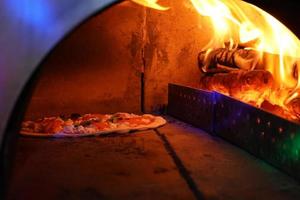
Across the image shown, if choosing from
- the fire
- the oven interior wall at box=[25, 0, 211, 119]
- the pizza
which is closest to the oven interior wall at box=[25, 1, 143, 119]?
the oven interior wall at box=[25, 0, 211, 119]

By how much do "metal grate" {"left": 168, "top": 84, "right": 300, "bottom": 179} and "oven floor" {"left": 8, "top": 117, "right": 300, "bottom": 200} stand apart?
0.07m

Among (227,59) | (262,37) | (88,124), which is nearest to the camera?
(88,124)

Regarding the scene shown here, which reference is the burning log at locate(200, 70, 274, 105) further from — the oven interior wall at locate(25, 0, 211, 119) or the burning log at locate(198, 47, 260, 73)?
the oven interior wall at locate(25, 0, 211, 119)

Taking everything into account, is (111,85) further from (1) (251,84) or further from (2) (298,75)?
(2) (298,75)

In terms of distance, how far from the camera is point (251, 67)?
10.7 ft

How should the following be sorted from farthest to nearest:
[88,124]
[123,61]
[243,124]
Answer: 1. [123,61]
2. [88,124]
3. [243,124]

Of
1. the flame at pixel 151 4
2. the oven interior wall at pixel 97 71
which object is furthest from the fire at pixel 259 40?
the oven interior wall at pixel 97 71

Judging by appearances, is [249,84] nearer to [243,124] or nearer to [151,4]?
[243,124]

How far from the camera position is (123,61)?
138 inches

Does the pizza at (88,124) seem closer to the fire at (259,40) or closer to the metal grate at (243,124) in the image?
the metal grate at (243,124)

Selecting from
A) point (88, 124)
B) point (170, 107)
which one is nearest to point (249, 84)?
point (170, 107)

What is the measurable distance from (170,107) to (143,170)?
1.57m

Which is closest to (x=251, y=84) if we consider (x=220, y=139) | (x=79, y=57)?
(x=220, y=139)

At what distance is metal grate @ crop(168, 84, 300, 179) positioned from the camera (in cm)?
197
